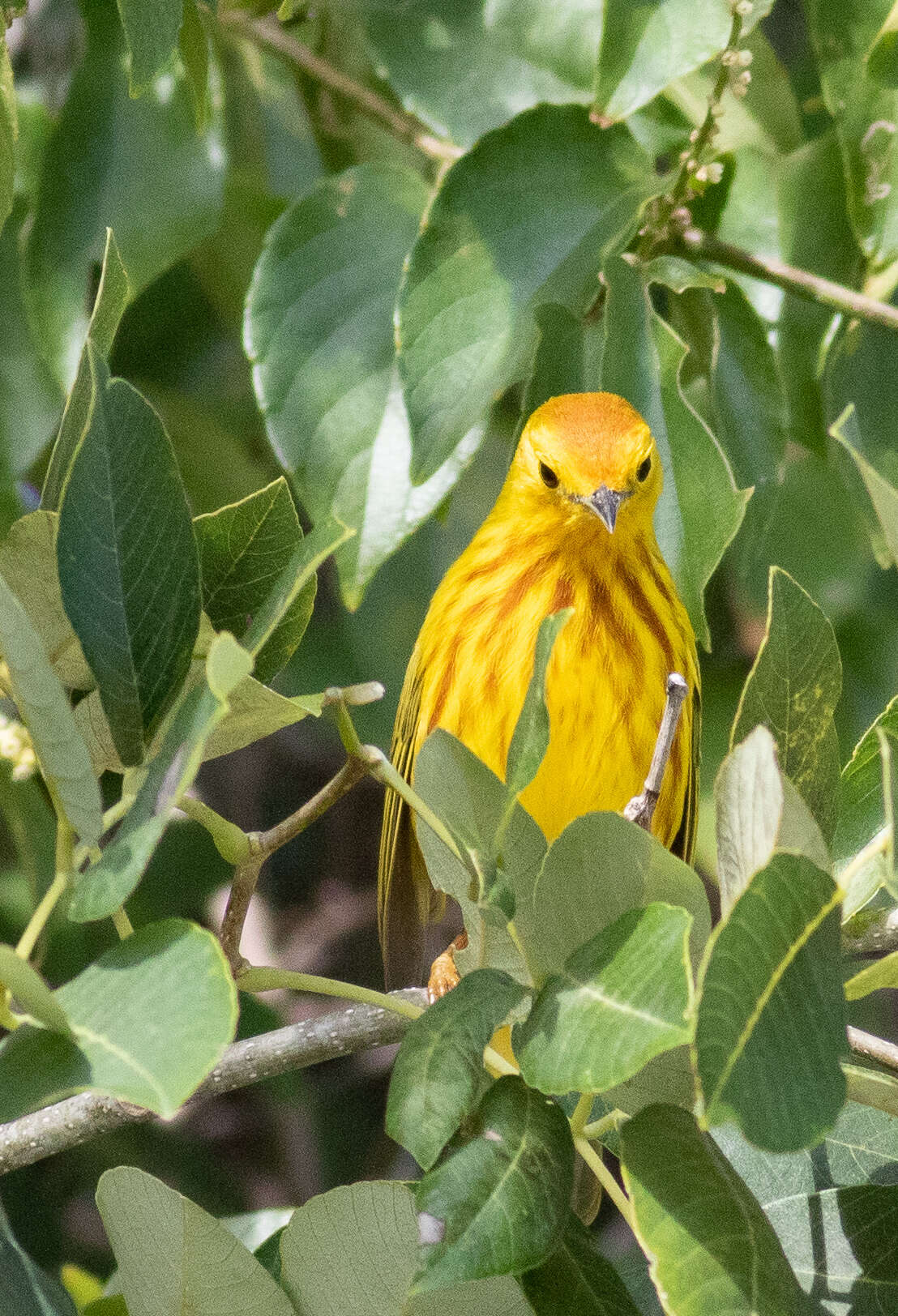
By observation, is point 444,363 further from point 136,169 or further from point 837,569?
point 837,569

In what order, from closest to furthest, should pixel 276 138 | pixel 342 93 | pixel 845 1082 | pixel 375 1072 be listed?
pixel 845 1082, pixel 342 93, pixel 276 138, pixel 375 1072

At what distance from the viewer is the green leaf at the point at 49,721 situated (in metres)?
0.70

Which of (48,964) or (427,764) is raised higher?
(427,764)

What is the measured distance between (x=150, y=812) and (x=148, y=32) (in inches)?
20.9

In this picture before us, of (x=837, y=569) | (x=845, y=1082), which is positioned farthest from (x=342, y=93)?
(x=845, y=1082)

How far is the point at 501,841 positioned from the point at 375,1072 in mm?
2039

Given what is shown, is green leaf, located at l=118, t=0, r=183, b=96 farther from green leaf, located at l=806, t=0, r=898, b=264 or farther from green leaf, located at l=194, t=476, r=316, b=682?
green leaf, located at l=806, t=0, r=898, b=264

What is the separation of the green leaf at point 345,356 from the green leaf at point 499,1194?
0.68 meters

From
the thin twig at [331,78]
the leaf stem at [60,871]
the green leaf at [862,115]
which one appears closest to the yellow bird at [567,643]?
the green leaf at [862,115]

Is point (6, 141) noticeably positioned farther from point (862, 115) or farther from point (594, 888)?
point (862, 115)

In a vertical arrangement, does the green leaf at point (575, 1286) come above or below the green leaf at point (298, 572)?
below

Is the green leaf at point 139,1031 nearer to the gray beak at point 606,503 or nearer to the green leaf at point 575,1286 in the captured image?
the green leaf at point 575,1286

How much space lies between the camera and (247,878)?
0.87m

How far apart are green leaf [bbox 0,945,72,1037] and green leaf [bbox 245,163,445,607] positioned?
0.75 m
